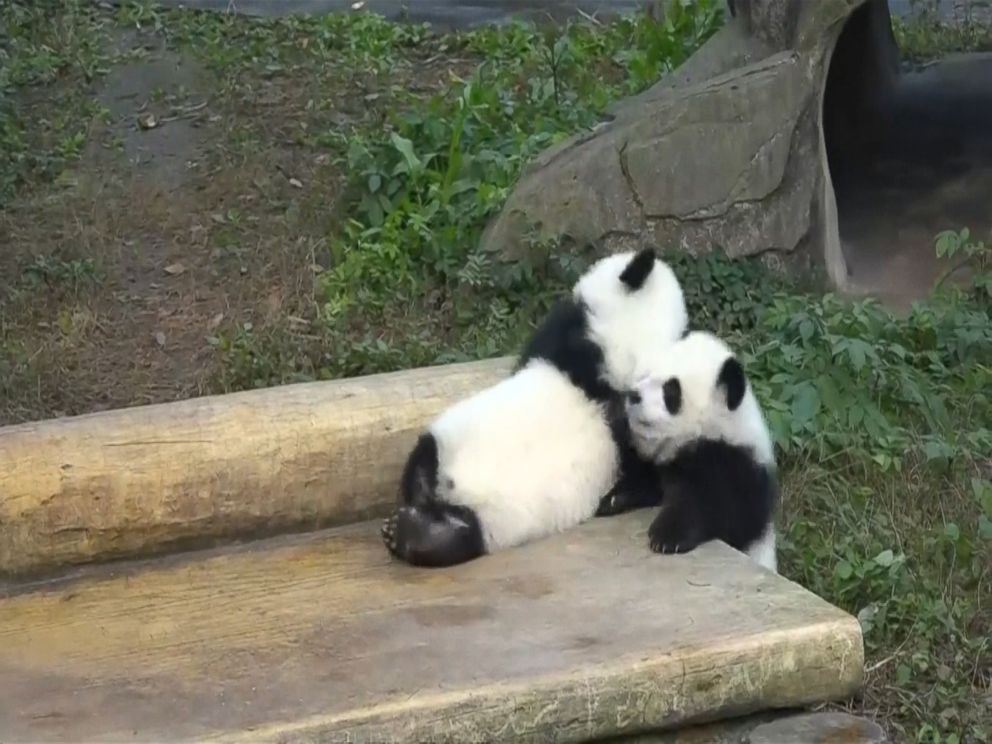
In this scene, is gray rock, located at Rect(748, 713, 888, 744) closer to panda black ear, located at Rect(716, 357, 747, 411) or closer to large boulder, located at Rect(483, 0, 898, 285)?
panda black ear, located at Rect(716, 357, 747, 411)

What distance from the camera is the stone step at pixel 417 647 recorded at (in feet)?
9.66

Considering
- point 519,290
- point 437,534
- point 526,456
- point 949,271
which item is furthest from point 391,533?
point 949,271

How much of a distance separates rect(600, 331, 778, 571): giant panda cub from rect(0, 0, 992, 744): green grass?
45cm

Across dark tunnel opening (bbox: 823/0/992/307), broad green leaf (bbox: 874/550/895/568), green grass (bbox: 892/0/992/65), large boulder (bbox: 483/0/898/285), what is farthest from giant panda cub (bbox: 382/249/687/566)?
green grass (bbox: 892/0/992/65)

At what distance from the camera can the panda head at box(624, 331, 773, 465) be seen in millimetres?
3758

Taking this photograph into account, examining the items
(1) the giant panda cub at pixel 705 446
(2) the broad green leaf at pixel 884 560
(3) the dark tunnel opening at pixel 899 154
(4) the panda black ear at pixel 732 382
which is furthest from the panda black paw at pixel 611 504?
(3) the dark tunnel opening at pixel 899 154

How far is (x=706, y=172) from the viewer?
20.0 feet

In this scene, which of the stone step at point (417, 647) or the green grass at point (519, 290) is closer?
the stone step at point (417, 647)

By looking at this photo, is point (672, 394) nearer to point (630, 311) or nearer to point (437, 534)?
point (630, 311)

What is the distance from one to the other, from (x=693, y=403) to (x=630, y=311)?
15.2 inches

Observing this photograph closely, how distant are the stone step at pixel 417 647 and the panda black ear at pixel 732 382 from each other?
0.38 metres

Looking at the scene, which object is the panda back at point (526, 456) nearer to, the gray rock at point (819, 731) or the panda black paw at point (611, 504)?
the panda black paw at point (611, 504)

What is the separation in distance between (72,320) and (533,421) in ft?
9.92

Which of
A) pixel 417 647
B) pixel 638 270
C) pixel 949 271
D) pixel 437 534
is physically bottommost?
pixel 949 271
